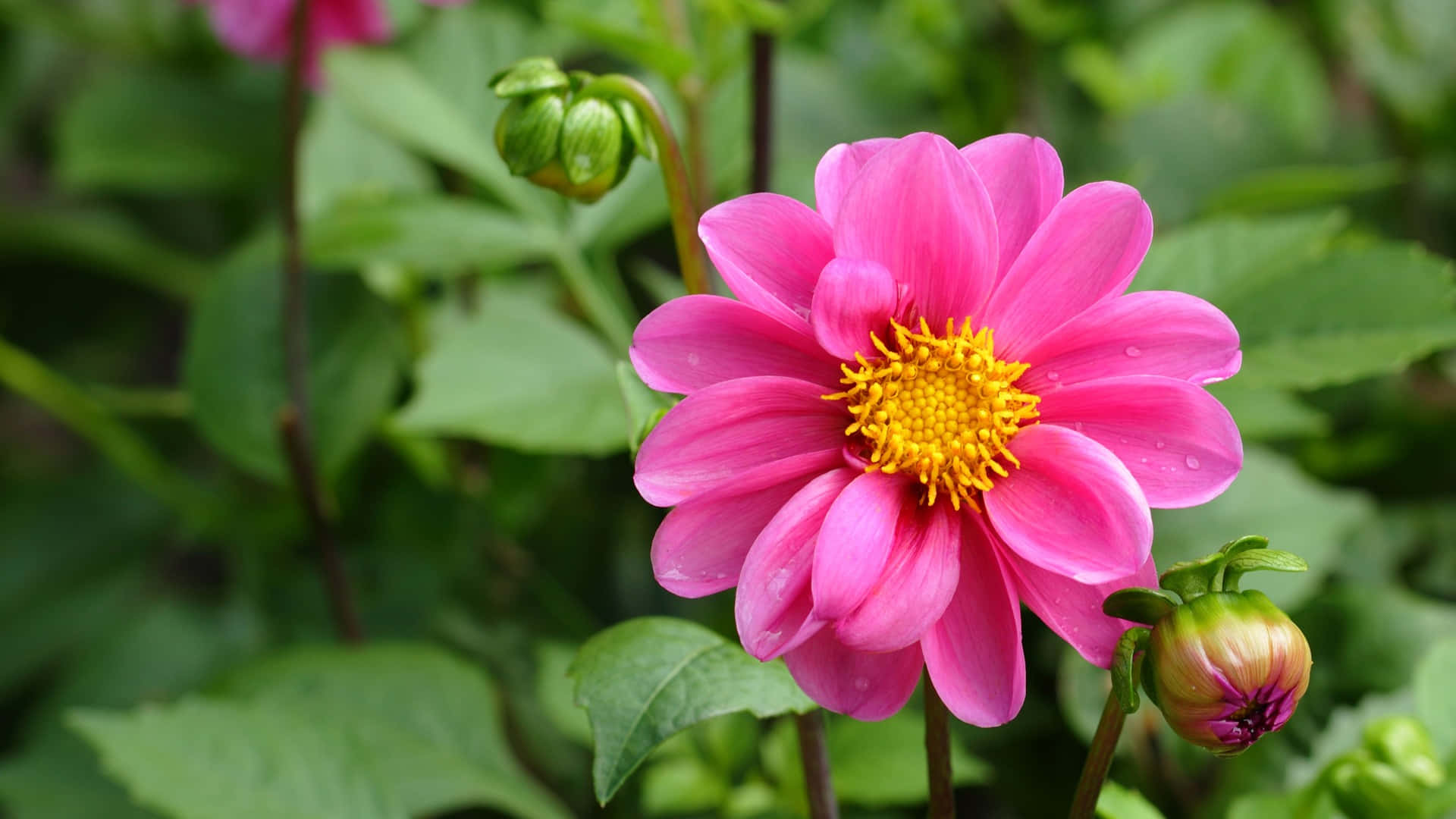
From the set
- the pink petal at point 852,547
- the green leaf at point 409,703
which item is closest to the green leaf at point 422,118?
the green leaf at point 409,703

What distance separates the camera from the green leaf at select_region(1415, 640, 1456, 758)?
1.86ft

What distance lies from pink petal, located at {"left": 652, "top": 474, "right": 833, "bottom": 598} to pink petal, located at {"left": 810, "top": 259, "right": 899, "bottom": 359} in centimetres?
6

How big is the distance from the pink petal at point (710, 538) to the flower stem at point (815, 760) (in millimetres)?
88

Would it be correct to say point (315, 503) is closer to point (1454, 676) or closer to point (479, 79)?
point (479, 79)

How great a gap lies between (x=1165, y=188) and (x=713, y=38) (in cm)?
55

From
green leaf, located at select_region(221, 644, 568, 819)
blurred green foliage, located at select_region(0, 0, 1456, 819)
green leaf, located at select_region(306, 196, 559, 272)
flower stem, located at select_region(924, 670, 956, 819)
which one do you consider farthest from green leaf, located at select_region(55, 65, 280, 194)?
flower stem, located at select_region(924, 670, 956, 819)

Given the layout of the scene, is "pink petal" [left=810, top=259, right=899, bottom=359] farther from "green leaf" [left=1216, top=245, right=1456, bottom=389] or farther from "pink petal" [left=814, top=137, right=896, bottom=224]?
"green leaf" [left=1216, top=245, right=1456, bottom=389]

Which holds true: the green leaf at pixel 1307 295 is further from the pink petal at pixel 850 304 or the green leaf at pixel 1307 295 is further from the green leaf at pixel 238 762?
the green leaf at pixel 238 762

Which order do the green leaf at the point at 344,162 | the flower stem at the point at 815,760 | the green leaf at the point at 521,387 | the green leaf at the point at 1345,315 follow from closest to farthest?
the flower stem at the point at 815,760
the green leaf at the point at 1345,315
the green leaf at the point at 521,387
the green leaf at the point at 344,162

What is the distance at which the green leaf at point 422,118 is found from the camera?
3.05ft

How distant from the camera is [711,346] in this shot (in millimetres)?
442

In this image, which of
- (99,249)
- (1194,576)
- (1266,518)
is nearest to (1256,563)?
(1194,576)

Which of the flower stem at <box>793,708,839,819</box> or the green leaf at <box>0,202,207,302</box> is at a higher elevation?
the flower stem at <box>793,708,839,819</box>

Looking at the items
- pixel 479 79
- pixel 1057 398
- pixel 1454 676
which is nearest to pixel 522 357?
pixel 479 79
